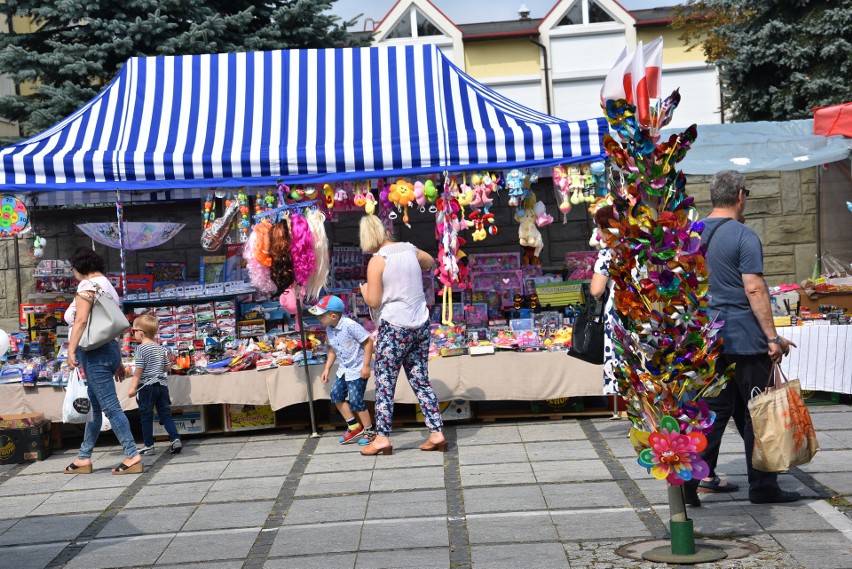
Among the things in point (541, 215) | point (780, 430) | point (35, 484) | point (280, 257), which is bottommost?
point (35, 484)

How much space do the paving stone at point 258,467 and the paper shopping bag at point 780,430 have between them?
136 inches

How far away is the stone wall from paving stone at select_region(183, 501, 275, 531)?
4509 millimetres

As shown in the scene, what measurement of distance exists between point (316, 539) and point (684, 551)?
1.97 meters

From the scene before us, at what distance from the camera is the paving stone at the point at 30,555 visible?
5.52m

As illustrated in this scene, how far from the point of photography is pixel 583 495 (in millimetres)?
6301

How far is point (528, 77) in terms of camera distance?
111 feet

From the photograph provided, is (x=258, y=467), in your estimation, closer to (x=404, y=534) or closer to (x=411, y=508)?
(x=411, y=508)

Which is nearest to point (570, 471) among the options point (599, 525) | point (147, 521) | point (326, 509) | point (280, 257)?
point (599, 525)

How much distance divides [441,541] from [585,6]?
3112 cm

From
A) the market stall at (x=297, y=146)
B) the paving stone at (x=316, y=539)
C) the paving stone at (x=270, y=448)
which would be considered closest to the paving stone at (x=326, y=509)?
the paving stone at (x=316, y=539)

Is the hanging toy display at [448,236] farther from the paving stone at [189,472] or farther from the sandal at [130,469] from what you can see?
the sandal at [130,469]

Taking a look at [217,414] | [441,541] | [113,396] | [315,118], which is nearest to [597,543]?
[441,541]

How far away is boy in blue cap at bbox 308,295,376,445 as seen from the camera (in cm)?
818

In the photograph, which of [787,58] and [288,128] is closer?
[288,128]
